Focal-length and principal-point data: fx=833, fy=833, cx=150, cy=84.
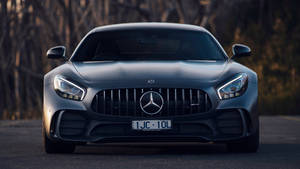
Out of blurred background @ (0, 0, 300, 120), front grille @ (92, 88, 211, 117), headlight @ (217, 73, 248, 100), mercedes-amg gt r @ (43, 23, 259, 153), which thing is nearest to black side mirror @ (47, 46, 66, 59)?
mercedes-amg gt r @ (43, 23, 259, 153)

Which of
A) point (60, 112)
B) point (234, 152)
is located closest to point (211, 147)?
point (234, 152)

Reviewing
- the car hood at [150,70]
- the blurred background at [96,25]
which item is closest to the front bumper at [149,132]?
the car hood at [150,70]

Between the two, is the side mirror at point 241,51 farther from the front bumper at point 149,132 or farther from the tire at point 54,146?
the tire at point 54,146

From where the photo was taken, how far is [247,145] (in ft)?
27.4

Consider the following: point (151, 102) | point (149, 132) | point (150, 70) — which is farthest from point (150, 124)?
point (150, 70)

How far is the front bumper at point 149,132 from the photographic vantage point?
7.98 metres

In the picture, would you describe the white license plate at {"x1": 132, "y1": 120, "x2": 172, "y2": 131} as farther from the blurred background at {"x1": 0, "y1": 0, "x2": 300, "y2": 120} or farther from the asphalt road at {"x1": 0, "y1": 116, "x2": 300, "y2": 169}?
the blurred background at {"x1": 0, "y1": 0, "x2": 300, "y2": 120}

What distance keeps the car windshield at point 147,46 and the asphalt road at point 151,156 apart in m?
1.03

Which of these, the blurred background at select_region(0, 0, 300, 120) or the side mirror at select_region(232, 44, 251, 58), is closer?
the side mirror at select_region(232, 44, 251, 58)

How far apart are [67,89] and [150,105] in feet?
2.90

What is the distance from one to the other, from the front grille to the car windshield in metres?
1.23

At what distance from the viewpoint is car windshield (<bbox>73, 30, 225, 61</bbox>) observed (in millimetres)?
9336

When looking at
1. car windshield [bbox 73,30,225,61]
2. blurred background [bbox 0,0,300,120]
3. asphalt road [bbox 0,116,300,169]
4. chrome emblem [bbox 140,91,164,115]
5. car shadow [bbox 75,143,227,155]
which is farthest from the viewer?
blurred background [bbox 0,0,300,120]

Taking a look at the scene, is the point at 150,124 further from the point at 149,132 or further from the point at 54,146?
the point at 54,146
